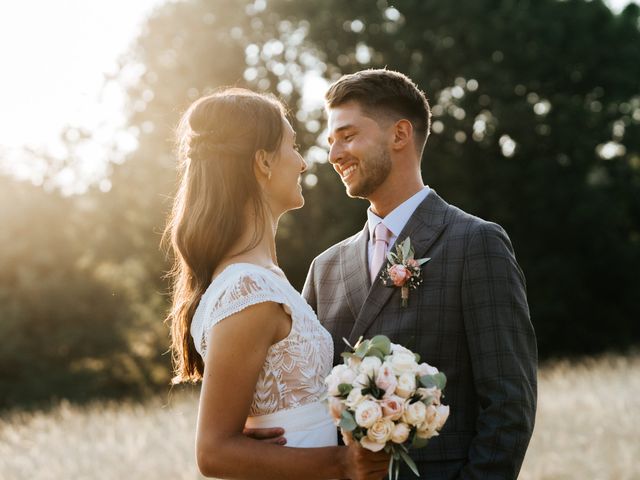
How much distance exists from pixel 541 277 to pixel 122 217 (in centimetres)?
1186

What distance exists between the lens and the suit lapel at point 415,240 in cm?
Answer: 347

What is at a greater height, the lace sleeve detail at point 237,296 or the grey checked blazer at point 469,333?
the lace sleeve detail at point 237,296

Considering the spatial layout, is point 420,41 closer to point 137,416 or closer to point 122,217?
point 122,217

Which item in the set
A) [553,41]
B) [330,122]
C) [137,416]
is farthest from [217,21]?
[330,122]

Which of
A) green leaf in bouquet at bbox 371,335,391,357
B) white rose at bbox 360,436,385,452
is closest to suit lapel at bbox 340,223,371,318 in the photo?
green leaf in bouquet at bbox 371,335,391,357

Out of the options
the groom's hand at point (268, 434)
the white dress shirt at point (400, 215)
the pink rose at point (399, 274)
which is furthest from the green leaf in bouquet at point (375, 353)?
the white dress shirt at point (400, 215)

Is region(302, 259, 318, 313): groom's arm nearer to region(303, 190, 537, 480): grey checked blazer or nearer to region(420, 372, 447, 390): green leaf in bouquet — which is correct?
region(303, 190, 537, 480): grey checked blazer

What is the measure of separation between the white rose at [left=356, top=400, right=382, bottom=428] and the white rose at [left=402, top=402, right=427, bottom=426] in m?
0.10

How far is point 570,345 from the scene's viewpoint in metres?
22.7

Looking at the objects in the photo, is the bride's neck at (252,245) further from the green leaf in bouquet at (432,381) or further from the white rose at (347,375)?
the green leaf in bouquet at (432,381)

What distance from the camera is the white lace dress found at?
296 centimetres

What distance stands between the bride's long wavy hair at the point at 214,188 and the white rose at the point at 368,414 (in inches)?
37.4

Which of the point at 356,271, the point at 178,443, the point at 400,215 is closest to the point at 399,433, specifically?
the point at 356,271

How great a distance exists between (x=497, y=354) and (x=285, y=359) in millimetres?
879
